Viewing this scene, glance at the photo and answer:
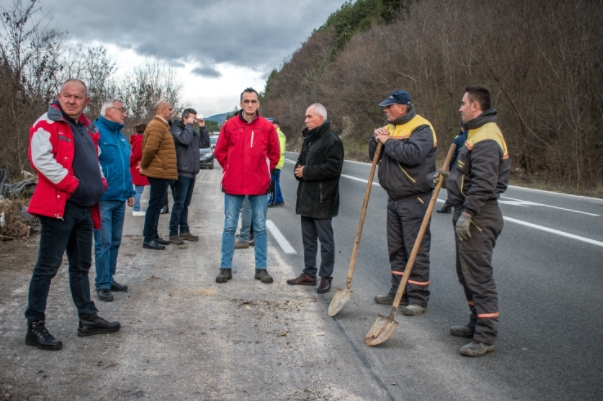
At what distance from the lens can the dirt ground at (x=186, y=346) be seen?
144 inches

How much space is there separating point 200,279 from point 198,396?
9.78ft

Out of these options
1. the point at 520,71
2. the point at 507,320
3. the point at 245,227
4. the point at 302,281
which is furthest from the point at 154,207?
the point at 520,71

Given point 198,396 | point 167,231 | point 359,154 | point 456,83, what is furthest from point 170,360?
point 359,154

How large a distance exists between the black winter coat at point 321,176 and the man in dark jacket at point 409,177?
0.67 m

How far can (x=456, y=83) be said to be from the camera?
2997cm

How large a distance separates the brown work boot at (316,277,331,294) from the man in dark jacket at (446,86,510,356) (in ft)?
5.65

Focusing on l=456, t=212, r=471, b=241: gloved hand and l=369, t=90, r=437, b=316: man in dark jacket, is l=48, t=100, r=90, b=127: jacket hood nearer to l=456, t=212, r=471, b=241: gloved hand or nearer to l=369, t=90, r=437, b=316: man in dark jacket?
l=369, t=90, r=437, b=316: man in dark jacket

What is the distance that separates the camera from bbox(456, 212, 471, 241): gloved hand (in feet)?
14.7

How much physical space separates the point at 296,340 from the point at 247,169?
2.46m

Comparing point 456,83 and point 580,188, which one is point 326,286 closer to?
point 580,188

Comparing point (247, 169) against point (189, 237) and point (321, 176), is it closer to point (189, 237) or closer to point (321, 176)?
point (321, 176)

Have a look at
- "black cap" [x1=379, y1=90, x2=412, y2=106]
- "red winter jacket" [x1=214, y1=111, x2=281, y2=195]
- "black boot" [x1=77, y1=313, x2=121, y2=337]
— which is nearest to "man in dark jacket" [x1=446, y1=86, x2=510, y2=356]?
"black cap" [x1=379, y1=90, x2=412, y2=106]

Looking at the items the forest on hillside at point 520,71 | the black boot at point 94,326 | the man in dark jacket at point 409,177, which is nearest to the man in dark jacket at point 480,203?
the man in dark jacket at point 409,177

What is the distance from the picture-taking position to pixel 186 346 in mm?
4402
